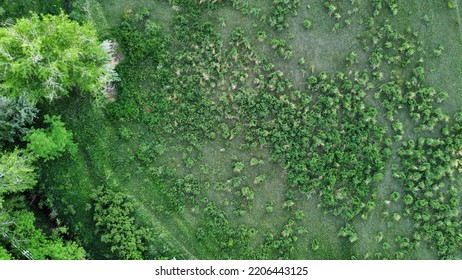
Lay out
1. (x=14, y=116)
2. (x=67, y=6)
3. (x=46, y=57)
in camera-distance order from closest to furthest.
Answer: (x=46, y=57) < (x=14, y=116) < (x=67, y=6)

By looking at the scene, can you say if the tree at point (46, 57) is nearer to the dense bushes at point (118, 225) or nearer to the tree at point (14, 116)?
the tree at point (14, 116)

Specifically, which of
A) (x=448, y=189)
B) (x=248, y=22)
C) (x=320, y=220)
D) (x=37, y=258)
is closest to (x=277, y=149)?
(x=320, y=220)

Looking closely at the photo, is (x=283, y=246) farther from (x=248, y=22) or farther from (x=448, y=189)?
(x=248, y=22)

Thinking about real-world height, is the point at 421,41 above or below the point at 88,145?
above

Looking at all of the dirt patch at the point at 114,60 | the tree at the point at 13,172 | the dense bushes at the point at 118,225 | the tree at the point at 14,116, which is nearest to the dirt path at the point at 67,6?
the dirt patch at the point at 114,60

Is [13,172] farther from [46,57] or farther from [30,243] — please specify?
[46,57]

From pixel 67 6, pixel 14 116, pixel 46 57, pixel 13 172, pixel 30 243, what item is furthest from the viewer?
pixel 67 6

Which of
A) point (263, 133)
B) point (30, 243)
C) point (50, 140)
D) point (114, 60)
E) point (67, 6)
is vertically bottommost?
point (30, 243)

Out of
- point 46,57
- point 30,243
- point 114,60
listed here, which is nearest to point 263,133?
point 114,60
